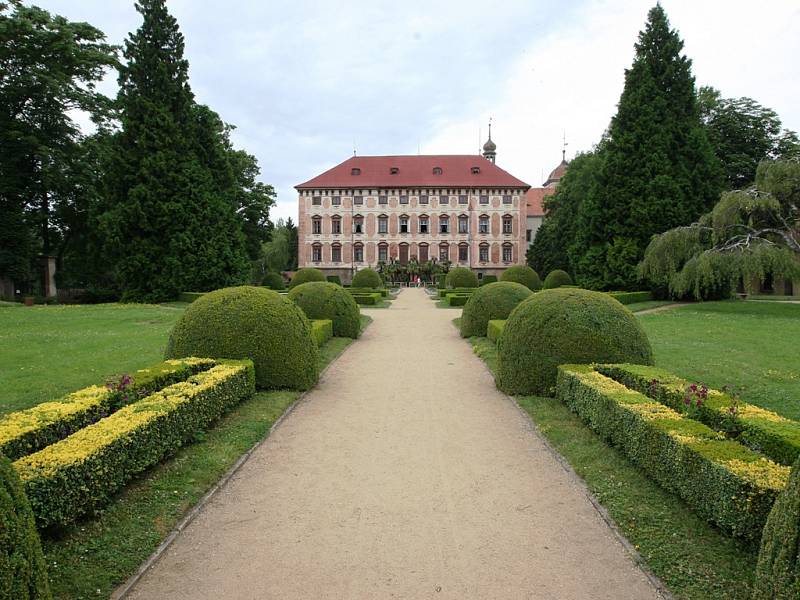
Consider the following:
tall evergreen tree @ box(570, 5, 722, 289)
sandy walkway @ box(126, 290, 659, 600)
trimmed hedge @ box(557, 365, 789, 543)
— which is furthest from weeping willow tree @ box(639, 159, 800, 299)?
trimmed hedge @ box(557, 365, 789, 543)

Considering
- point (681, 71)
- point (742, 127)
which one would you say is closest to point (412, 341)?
point (681, 71)

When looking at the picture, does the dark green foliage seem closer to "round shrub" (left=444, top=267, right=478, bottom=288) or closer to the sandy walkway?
Answer: the sandy walkway

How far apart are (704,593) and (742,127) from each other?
41.2m

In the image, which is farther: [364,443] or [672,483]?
[364,443]

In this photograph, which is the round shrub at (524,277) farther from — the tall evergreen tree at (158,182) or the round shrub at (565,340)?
the round shrub at (565,340)

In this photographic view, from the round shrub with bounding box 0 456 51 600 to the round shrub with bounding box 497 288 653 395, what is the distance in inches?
289

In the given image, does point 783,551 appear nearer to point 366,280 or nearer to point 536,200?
point 366,280

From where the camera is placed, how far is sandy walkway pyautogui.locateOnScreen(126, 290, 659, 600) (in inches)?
149

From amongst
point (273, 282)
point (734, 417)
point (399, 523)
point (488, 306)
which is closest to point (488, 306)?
point (488, 306)

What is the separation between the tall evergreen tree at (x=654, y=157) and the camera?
30.6 metres

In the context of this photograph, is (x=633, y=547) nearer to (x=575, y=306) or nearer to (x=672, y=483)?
(x=672, y=483)

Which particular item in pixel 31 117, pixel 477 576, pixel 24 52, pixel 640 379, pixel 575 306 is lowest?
pixel 477 576

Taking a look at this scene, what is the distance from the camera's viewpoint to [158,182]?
102ft

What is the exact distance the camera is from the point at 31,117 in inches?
1236
